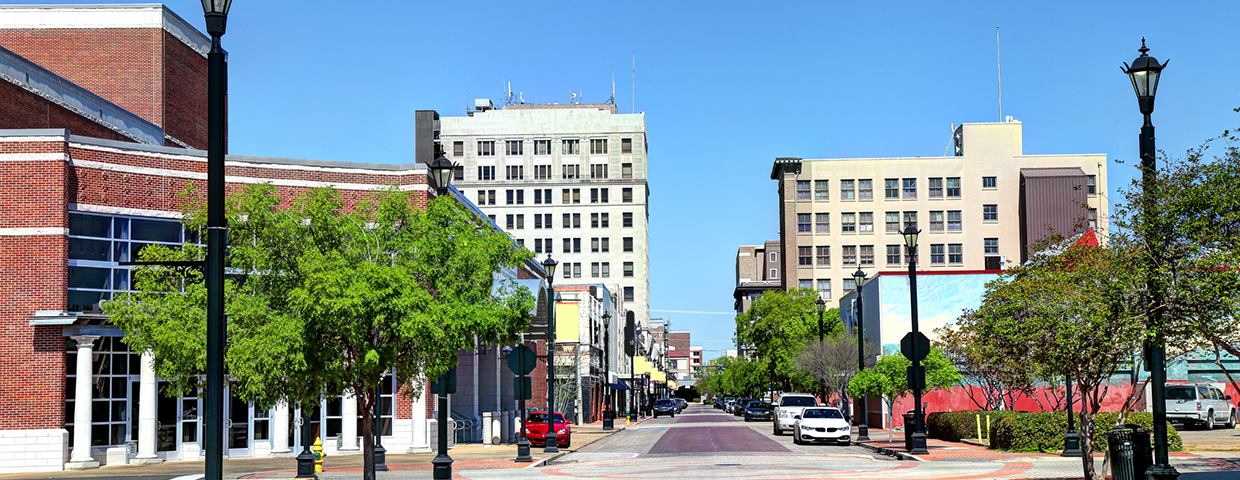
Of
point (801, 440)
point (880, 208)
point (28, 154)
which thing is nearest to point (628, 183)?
point (880, 208)

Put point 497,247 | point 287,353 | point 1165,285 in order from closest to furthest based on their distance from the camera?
point 1165,285 → point 287,353 → point 497,247

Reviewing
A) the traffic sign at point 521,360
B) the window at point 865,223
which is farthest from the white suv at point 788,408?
the window at point 865,223

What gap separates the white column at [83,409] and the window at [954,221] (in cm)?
8133

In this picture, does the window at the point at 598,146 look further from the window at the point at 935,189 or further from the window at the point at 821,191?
the window at the point at 935,189

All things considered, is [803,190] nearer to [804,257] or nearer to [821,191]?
[821,191]

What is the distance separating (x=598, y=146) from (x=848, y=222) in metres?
41.6

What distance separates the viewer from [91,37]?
46812mm

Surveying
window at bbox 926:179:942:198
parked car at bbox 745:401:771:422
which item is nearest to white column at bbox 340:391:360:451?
parked car at bbox 745:401:771:422

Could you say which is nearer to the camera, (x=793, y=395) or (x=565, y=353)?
(x=793, y=395)

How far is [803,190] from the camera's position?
100562 millimetres

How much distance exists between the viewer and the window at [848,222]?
99875mm

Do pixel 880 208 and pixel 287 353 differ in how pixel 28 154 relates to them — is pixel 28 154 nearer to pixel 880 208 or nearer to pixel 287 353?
pixel 287 353

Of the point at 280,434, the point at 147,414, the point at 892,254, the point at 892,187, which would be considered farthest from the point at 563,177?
the point at 147,414

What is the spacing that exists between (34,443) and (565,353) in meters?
45.7
